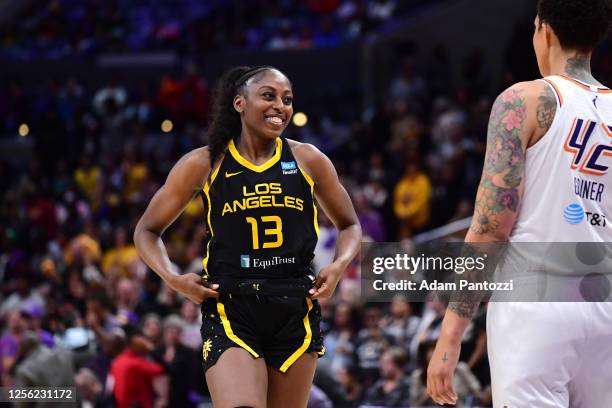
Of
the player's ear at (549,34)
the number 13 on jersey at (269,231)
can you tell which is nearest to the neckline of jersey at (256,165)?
the number 13 on jersey at (269,231)

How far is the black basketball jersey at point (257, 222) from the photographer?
4961 mm

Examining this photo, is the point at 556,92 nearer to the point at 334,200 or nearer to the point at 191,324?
the point at 334,200

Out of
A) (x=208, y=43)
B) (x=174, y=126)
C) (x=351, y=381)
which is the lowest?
(x=351, y=381)

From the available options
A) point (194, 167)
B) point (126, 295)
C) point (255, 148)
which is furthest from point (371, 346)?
point (194, 167)

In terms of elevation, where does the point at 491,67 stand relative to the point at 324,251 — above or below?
above

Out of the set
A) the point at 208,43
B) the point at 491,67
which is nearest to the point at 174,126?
the point at 208,43

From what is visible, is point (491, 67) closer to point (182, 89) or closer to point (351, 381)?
point (182, 89)

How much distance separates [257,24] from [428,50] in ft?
12.1

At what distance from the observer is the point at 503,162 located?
3580 millimetres

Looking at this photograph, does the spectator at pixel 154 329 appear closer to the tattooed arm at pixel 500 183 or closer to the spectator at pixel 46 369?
the spectator at pixel 46 369

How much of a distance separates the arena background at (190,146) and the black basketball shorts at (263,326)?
3311mm

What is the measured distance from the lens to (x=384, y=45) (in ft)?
60.1

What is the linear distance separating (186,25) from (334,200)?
16.0 meters

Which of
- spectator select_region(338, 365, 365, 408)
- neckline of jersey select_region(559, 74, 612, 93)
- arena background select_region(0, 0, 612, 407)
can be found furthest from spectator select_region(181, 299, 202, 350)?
neckline of jersey select_region(559, 74, 612, 93)
